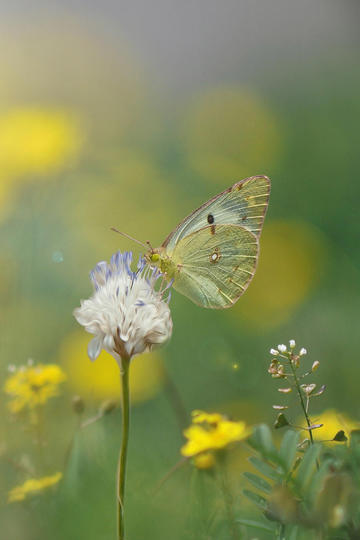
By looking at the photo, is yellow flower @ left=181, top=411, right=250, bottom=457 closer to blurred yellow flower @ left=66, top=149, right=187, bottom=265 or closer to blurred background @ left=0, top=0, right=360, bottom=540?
blurred background @ left=0, top=0, right=360, bottom=540

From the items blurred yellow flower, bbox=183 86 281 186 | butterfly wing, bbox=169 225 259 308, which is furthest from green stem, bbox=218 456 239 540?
blurred yellow flower, bbox=183 86 281 186

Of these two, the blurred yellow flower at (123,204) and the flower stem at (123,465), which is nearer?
the flower stem at (123,465)

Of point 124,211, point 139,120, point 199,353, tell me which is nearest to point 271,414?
Result: point 199,353

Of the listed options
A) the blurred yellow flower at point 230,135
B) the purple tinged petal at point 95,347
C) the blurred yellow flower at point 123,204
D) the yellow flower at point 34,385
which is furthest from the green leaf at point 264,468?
the blurred yellow flower at point 230,135

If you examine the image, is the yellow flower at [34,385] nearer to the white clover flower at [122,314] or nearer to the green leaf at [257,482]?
the white clover flower at [122,314]

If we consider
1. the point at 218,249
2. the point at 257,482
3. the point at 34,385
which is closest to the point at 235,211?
the point at 218,249
